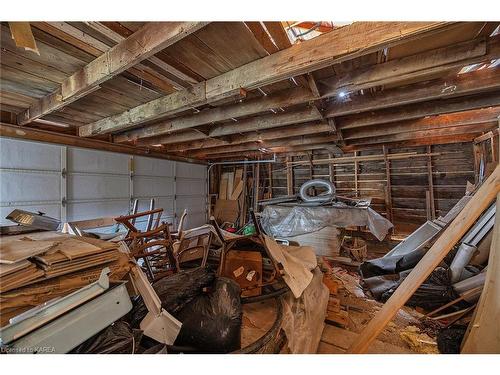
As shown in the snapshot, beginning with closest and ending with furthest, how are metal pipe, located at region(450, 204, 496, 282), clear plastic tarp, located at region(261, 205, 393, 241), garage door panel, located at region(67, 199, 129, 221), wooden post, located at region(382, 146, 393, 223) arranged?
metal pipe, located at region(450, 204, 496, 282) → garage door panel, located at region(67, 199, 129, 221) → clear plastic tarp, located at region(261, 205, 393, 241) → wooden post, located at region(382, 146, 393, 223)

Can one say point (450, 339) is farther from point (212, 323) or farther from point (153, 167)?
point (153, 167)

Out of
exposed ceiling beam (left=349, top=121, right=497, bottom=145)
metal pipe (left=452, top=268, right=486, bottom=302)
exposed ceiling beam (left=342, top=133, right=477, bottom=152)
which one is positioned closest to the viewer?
metal pipe (left=452, top=268, right=486, bottom=302)

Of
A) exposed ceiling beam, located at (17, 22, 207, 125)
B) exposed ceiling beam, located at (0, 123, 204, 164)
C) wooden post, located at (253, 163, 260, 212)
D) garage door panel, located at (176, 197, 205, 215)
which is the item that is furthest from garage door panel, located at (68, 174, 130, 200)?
wooden post, located at (253, 163, 260, 212)

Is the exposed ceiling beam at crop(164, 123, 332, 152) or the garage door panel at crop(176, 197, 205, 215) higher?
the exposed ceiling beam at crop(164, 123, 332, 152)

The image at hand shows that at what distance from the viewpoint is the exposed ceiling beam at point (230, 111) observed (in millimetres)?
2254

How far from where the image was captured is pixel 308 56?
1521 mm

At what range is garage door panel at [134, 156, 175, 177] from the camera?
481cm

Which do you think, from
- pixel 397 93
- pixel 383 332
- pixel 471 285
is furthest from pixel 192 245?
pixel 471 285

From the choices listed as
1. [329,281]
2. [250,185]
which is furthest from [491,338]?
[250,185]

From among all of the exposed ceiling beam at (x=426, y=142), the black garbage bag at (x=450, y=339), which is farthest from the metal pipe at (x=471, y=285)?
the exposed ceiling beam at (x=426, y=142)

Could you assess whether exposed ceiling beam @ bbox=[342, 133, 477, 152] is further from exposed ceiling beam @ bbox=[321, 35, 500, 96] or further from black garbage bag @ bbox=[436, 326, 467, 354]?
black garbage bag @ bbox=[436, 326, 467, 354]

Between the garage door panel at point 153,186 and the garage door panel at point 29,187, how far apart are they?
145 centimetres

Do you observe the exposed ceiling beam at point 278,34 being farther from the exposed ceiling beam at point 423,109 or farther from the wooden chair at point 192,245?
the exposed ceiling beam at point 423,109

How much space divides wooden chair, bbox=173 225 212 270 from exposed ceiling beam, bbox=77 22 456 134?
A: 4.95 feet
